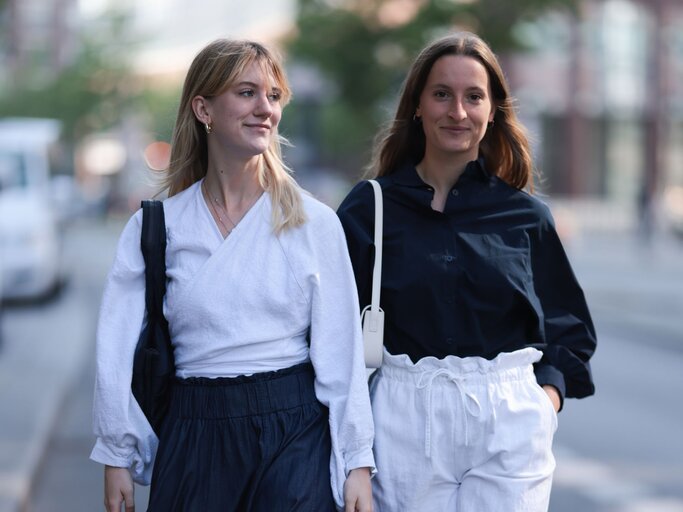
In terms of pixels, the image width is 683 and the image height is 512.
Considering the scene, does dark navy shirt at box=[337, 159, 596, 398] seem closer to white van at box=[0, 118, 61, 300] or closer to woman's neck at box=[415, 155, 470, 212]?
woman's neck at box=[415, 155, 470, 212]

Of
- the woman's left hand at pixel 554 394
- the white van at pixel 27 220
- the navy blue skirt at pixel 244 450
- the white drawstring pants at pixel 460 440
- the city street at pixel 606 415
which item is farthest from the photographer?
the white van at pixel 27 220

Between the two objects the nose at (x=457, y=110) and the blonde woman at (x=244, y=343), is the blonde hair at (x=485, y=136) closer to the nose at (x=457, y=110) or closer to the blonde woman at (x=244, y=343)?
the nose at (x=457, y=110)

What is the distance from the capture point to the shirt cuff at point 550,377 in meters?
3.42

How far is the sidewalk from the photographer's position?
22.6 feet

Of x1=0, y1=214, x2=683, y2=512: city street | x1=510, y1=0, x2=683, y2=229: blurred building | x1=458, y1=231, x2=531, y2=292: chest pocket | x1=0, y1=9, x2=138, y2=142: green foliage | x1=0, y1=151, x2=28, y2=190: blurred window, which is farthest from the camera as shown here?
x1=0, y1=9, x2=138, y2=142: green foliage

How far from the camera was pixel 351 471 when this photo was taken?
9.77 feet

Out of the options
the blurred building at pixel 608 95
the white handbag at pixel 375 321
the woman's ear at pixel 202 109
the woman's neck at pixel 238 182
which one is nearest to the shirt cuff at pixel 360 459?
the white handbag at pixel 375 321

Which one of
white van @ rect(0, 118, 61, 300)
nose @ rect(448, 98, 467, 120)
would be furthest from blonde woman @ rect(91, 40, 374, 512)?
white van @ rect(0, 118, 61, 300)

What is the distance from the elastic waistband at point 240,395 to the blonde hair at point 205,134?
37cm

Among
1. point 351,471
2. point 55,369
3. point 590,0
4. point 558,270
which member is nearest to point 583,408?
point 55,369

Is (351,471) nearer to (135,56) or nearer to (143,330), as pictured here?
(143,330)

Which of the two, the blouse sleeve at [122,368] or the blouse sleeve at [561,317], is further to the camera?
the blouse sleeve at [561,317]

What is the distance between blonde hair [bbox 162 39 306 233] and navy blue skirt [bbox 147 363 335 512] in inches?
16.5

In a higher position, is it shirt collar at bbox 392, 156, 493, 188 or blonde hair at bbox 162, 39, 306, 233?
blonde hair at bbox 162, 39, 306, 233
